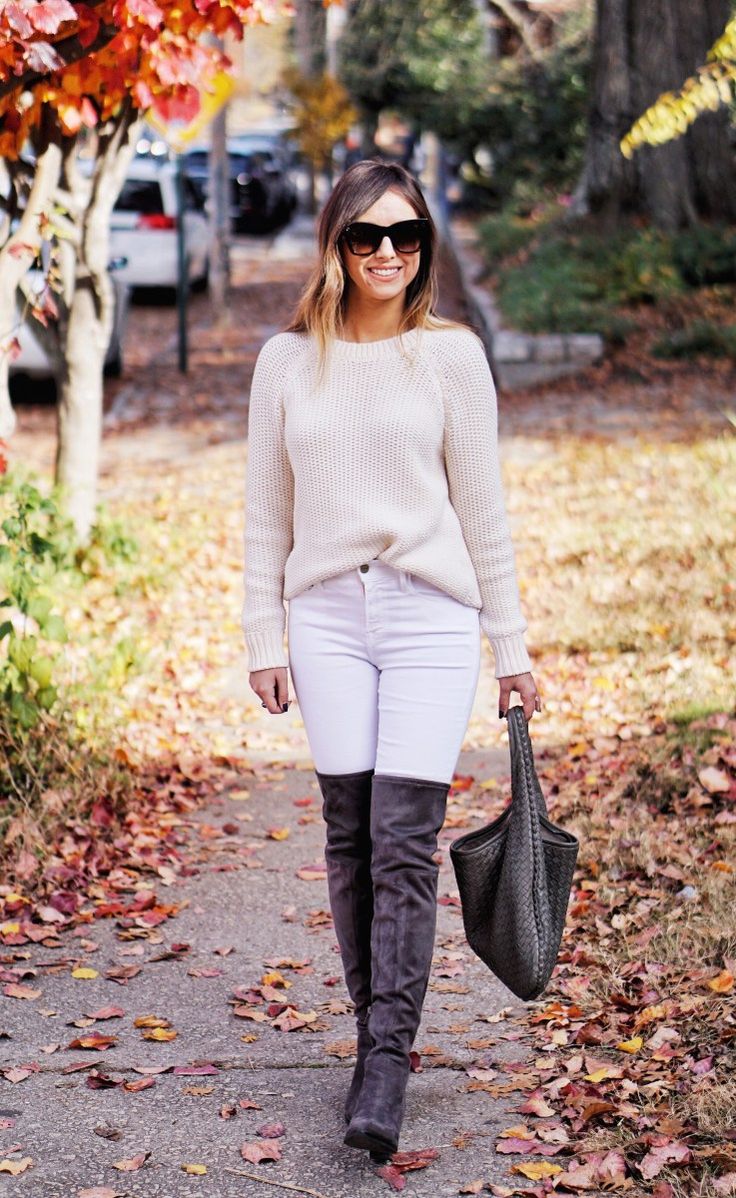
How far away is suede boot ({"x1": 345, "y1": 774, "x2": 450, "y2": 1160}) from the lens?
Answer: 3.23 meters

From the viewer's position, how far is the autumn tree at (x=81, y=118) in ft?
15.7

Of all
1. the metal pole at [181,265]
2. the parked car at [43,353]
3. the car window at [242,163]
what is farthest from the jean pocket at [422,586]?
the car window at [242,163]

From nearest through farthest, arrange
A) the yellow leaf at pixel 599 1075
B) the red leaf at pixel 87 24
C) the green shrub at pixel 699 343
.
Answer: the yellow leaf at pixel 599 1075
the red leaf at pixel 87 24
the green shrub at pixel 699 343

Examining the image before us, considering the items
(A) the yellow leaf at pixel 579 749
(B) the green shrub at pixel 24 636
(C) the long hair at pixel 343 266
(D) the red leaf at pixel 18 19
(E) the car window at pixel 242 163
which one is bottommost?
(A) the yellow leaf at pixel 579 749

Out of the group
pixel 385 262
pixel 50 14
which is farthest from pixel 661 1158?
pixel 50 14

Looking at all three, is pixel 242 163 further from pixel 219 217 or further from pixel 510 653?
pixel 510 653

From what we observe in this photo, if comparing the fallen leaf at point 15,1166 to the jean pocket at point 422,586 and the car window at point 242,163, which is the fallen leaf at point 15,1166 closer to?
the jean pocket at point 422,586

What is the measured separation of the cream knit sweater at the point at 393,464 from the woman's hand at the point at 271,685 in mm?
202

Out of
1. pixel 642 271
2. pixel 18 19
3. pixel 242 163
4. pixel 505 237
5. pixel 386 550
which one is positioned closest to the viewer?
pixel 386 550

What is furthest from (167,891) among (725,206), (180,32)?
(725,206)

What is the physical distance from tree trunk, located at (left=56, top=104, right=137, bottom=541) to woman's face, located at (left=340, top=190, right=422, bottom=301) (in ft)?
15.7

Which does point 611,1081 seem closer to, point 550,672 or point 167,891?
point 167,891

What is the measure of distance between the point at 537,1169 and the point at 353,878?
70cm

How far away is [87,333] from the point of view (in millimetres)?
8406
